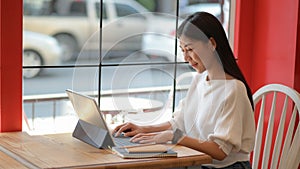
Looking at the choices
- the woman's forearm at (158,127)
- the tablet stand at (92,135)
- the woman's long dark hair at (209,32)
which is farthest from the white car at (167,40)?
the tablet stand at (92,135)

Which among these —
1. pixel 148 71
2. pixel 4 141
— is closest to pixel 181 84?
pixel 148 71

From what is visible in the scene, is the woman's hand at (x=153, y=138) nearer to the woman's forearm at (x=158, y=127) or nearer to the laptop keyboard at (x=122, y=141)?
the laptop keyboard at (x=122, y=141)

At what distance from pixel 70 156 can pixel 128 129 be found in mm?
358

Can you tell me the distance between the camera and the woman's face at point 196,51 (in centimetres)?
222

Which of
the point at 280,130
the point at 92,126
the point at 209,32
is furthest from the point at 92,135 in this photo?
the point at 280,130

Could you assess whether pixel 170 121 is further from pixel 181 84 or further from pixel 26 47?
pixel 26 47

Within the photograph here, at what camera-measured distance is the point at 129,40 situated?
8.13 ft

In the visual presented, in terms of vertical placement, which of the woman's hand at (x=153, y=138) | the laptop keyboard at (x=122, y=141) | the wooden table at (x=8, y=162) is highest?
the woman's hand at (x=153, y=138)

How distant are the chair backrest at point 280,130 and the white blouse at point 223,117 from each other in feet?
1.32

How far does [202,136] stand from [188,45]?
353 millimetres

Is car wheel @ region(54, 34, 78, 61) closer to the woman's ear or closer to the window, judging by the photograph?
the window

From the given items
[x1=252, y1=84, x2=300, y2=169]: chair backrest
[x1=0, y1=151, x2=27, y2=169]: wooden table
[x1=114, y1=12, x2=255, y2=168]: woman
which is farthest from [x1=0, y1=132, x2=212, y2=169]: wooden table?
[x1=252, y1=84, x2=300, y2=169]: chair backrest

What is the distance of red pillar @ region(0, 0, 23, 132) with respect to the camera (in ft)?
7.47

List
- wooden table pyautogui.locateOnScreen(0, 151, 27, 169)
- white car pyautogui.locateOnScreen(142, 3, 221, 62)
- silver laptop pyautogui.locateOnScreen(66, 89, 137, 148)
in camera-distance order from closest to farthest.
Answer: wooden table pyautogui.locateOnScreen(0, 151, 27, 169)
silver laptop pyautogui.locateOnScreen(66, 89, 137, 148)
white car pyautogui.locateOnScreen(142, 3, 221, 62)
